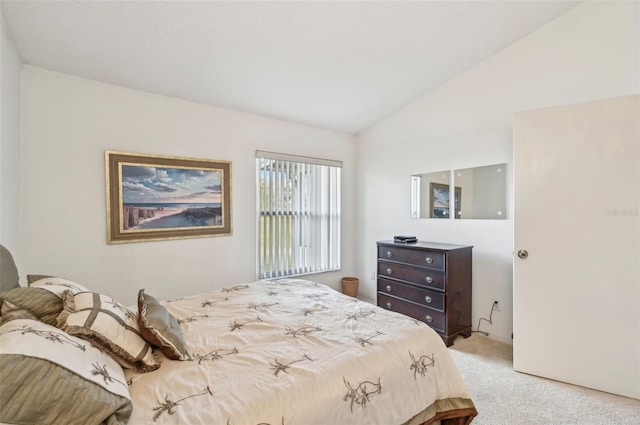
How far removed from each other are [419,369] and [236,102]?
3.06 meters

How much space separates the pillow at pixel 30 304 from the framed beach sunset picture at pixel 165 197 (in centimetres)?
169

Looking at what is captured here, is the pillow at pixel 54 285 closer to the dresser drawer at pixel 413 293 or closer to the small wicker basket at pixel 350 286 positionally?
the dresser drawer at pixel 413 293

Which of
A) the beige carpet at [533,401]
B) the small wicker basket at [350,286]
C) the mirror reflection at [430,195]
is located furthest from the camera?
the small wicker basket at [350,286]

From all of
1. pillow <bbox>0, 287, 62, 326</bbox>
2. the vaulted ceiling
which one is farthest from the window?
pillow <bbox>0, 287, 62, 326</bbox>

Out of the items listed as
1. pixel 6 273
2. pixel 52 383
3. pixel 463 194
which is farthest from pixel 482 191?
pixel 6 273

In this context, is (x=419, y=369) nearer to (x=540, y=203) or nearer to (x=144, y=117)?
(x=540, y=203)

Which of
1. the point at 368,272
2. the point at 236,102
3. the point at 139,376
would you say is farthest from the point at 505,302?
the point at 236,102

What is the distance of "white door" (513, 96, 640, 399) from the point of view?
2.04 m

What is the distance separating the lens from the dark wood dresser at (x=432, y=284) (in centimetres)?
285

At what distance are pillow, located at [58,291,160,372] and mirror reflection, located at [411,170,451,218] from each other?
3154 mm

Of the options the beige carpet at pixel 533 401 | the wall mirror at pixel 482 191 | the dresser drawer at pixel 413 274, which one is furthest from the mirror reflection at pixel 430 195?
the beige carpet at pixel 533 401

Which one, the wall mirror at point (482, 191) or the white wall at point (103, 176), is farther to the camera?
the wall mirror at point (482, 191)

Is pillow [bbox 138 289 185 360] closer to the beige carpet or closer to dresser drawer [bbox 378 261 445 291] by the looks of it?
the beige carpet

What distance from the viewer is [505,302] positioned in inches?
115
